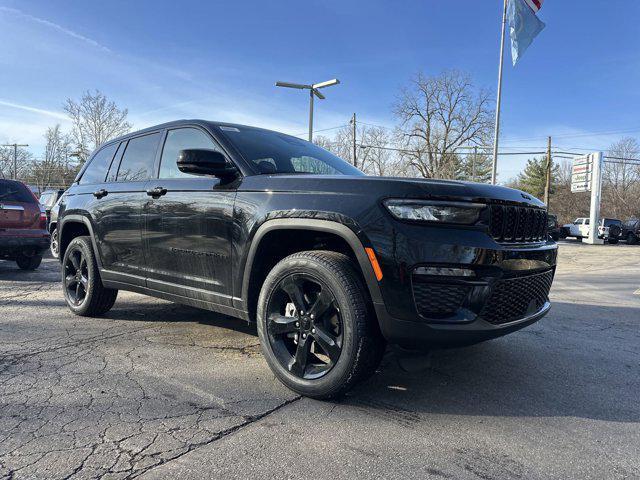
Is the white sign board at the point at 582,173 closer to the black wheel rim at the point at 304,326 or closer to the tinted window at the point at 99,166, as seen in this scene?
the tinted window at the point at 99,166

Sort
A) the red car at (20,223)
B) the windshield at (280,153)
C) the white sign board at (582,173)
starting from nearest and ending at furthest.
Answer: the windshield at (280,153), the red car at (20,223), the white sign board at (582,173)

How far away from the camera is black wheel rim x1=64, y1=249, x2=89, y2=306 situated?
15.8 feet

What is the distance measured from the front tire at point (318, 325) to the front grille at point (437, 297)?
1.00ft

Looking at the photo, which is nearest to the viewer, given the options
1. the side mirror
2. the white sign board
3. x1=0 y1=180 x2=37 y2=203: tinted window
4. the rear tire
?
the side mirror

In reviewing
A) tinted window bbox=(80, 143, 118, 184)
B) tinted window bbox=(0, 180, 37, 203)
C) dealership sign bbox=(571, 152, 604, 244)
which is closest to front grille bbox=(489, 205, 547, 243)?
tinted window bbox=(80, 143, 118, 184)

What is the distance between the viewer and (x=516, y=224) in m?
2.77

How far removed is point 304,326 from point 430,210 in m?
1.03

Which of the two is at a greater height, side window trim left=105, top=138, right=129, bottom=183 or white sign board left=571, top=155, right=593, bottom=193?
white sign board left=571, top=155, right=593, bottom=193

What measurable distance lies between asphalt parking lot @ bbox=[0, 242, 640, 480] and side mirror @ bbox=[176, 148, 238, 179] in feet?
4.54

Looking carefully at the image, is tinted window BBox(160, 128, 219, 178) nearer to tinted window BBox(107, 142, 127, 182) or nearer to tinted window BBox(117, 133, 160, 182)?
tinted window BBox(117, 133, 160, 182)

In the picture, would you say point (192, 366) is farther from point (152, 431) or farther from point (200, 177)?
point (200, 177)

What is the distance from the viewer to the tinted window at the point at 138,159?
4.14 meters

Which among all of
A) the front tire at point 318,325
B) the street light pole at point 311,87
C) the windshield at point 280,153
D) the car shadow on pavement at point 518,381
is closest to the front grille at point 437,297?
the front tire at point 318,325

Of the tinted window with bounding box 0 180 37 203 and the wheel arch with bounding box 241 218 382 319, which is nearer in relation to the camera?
the wheel arch with bounding box 241 218 382 319
